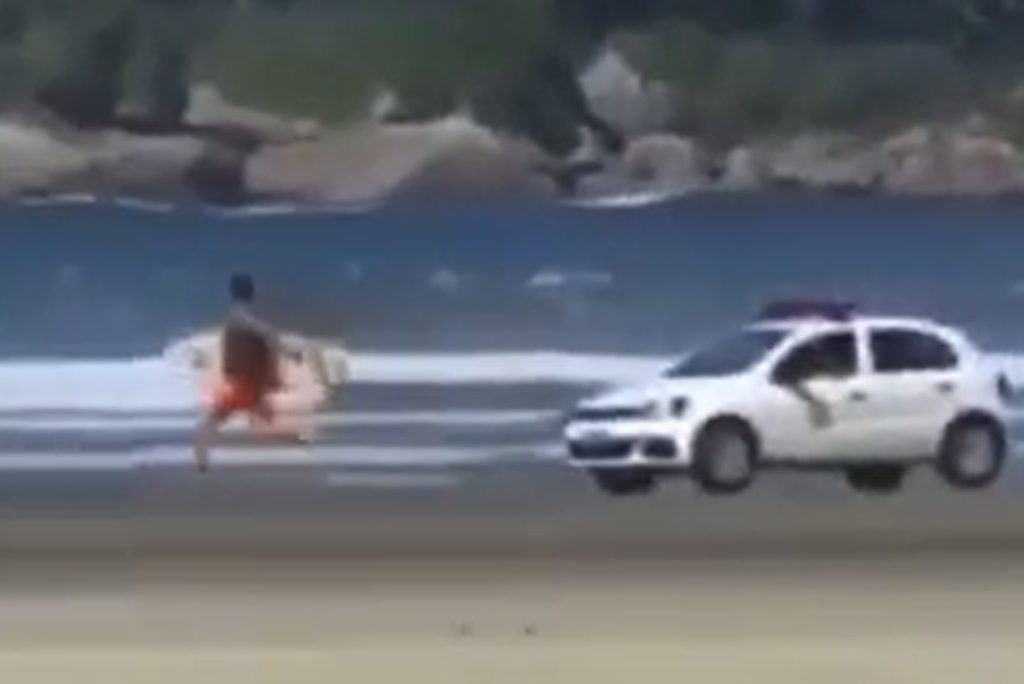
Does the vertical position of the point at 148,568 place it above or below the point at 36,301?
below

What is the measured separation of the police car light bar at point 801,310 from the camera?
9.67 feet

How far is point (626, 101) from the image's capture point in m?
2.95

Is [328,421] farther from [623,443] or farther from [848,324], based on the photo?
[848,324]

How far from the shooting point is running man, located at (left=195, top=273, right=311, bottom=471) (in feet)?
9.62

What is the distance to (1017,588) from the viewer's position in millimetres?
2975

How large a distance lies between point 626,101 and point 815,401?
1.13 ft

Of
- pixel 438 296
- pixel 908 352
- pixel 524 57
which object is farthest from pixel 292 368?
pixel 908 352

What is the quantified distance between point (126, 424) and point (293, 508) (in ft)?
0.59

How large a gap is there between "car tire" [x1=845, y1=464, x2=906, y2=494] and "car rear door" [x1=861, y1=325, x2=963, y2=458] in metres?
0.01

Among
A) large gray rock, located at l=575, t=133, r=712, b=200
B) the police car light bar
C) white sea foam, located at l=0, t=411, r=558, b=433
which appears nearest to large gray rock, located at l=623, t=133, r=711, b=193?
large gray rock, located at l=575, t=133, r=712, b=200

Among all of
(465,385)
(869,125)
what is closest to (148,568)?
(465,385)

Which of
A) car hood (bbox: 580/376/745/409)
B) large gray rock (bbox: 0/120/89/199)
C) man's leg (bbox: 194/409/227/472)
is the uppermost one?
large gray rock (bbox: 0/120/89/199)

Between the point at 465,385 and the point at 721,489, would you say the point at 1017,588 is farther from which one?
the point at 465,385

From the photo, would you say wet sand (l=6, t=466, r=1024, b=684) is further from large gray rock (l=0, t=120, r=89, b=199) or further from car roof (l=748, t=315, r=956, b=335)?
large gray rock (l=0, t=120, r=89, b=199)
